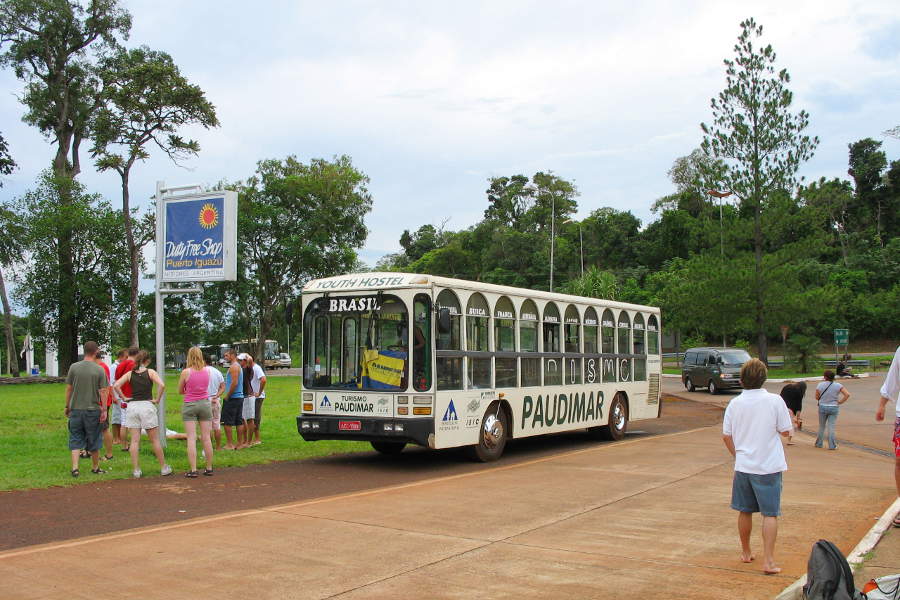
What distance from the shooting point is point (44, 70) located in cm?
4522

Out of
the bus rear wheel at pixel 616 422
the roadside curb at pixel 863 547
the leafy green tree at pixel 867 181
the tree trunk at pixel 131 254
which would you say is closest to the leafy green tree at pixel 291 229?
the tree trunk at pixel 131 254

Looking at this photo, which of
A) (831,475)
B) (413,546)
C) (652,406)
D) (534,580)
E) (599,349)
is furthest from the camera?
(652,406)

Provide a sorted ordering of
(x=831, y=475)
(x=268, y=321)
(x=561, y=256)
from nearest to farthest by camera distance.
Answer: (x=831, y=475)
(x=268, y=321)
(x=561, y=256)

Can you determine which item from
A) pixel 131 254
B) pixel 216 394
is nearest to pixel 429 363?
pixel 216 394

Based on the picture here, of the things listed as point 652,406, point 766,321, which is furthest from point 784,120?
point 652,406

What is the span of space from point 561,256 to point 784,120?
38.3 metres

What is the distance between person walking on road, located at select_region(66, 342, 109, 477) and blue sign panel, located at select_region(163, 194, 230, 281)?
3216 millimetres

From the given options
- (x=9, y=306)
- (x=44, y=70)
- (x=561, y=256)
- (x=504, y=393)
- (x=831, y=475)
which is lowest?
(x=831, y=475)

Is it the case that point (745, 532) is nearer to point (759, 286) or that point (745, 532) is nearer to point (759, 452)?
point (759, 452)

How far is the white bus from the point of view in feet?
40.4

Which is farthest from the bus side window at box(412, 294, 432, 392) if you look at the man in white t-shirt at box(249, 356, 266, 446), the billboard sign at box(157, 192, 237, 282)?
the billboard sign at box(157, 192, 237, 282)

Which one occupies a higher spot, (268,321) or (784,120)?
(784,120)

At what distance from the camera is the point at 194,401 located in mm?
11234

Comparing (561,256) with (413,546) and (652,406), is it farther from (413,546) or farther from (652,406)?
(413,546)
